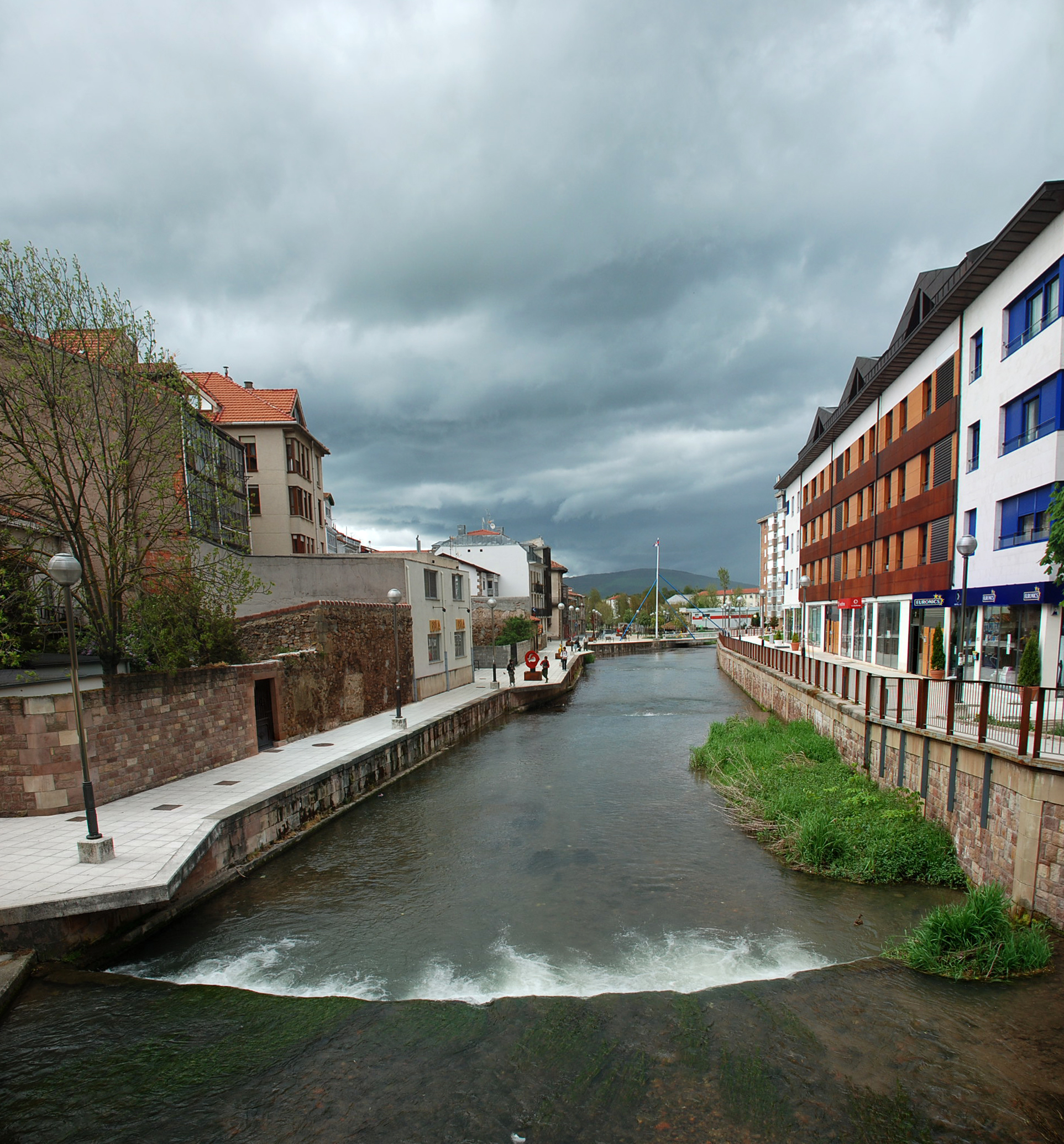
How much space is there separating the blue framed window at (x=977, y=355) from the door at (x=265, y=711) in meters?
23.1

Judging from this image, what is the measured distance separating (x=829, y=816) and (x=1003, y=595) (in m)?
10.8

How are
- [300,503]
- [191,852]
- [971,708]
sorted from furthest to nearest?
1. [300,503]
2. [971,708]
3. [191,852]

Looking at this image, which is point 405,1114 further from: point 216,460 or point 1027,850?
point 216,460

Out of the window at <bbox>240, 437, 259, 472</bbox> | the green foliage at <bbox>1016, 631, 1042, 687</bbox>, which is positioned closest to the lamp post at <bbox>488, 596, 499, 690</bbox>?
the window at <bbox>240, 437, 259, 472</bbox>

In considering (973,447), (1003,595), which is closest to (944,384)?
(973,447)

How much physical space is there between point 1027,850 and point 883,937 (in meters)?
2.13

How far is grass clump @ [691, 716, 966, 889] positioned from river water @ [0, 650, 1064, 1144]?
17.9 inches

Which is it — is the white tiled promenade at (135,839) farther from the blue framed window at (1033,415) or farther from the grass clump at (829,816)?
the blue framed window at (1033,415)

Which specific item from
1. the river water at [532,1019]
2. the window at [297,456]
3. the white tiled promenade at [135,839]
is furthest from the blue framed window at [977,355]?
the window at [297,456]

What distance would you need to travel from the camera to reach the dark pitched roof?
16.2 m

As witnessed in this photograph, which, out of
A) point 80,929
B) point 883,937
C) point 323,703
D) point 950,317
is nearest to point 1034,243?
point 950,317

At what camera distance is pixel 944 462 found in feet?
74.7

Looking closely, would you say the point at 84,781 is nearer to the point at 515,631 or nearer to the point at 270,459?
the point at 270,459

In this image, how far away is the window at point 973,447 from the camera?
67.1ft
